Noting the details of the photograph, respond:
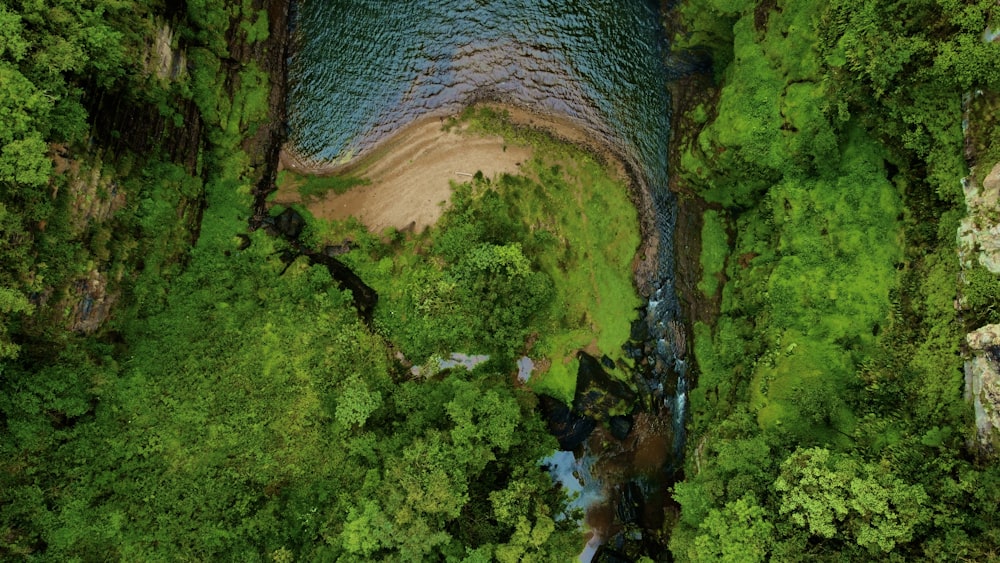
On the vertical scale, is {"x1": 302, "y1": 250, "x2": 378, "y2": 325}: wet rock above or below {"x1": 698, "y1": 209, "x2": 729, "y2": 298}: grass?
below

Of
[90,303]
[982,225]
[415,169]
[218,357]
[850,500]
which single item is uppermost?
[982,225]

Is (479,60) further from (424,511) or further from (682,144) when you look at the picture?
(424,511)

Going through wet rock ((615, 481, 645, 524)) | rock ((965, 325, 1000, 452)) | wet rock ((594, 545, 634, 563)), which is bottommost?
wet rock ((594, 545, 634, 563))

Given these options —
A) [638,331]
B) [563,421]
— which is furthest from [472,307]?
[638,331]

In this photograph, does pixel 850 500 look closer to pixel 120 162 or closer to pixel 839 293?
pixel 839 293

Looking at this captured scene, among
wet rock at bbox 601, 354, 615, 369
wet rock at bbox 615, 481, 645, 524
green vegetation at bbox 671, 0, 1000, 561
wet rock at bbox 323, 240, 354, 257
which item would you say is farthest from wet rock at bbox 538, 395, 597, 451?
wet rock at bbox 323, 240, 354, 257

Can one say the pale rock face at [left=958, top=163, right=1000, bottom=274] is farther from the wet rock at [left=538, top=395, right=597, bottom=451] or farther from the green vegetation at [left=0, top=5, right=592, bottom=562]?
the wet rock at [left=538, top=395, right=597, bottom=451]
